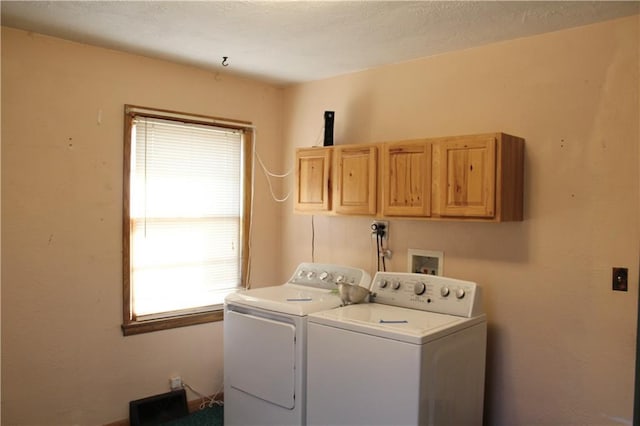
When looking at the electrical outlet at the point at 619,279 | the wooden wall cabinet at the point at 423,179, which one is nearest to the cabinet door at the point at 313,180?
the wooden wall cabinet at the point at 423,179

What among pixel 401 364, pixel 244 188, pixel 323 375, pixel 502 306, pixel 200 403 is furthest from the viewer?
pixel 244 188

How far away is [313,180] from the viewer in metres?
3.45

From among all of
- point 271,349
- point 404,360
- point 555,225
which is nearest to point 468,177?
point 555,225

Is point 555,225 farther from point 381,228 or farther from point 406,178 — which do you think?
point 381,228

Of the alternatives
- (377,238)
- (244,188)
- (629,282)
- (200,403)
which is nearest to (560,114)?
(629,282)

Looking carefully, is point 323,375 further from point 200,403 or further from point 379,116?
point 379,116

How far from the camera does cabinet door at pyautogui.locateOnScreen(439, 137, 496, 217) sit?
256 cm

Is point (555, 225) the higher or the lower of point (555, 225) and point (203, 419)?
the higher

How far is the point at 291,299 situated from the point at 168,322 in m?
1.01

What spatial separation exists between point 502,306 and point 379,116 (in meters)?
1.48

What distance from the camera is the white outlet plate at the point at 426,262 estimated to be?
3.12 metres

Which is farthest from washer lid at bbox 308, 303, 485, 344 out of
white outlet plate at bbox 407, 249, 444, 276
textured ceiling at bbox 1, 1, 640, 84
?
textured ceiling at bbox 1, 1, 640, 84

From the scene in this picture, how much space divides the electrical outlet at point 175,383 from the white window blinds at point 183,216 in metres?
0.45

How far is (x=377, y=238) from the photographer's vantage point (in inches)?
135
